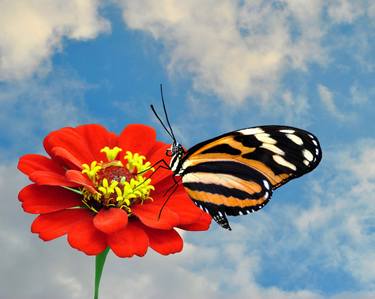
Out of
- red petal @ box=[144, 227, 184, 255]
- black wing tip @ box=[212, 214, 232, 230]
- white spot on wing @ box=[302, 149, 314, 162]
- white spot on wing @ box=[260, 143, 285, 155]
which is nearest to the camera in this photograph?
red petal @ box=[144, 227, 184, 255]

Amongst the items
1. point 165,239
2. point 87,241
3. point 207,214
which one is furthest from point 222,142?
point 87,241

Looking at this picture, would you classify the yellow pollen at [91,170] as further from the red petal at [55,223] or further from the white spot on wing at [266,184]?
the white spot on wing at [266,184]

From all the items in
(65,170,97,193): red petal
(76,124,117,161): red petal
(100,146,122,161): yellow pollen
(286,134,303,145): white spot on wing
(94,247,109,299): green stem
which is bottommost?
(94,247,109,299): green stem

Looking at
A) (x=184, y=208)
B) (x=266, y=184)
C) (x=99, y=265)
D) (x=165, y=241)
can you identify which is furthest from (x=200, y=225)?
(x=99, y=265)

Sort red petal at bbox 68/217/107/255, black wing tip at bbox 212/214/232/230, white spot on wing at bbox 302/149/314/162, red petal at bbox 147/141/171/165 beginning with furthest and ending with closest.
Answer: red petal at bbox 147/141/171/165
white spot on wing at bbox 302/149/314/162
black wing tip at bbox 212/214/232/230
red petal at bbox 68/217/107/255

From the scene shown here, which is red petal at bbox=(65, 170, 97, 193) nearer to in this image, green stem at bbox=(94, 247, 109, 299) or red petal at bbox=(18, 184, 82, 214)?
red petal at bbox=(18, 184, 82, 214)

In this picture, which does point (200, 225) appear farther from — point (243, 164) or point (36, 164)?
point (36, 164)

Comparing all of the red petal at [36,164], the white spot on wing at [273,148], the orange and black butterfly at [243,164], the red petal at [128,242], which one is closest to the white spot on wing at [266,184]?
the orange and black butterfly at [243,164]

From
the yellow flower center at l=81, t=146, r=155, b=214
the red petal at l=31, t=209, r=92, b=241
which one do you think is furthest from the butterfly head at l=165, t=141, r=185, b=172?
the red petal at l=31, t=209, r=92, b=241
